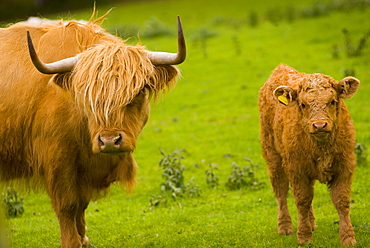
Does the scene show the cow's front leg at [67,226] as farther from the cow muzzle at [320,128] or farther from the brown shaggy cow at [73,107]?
the cow muzzle at [320,128]

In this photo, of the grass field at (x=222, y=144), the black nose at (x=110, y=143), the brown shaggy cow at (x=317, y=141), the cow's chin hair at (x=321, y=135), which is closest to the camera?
the black nose at (x=110, y=143)

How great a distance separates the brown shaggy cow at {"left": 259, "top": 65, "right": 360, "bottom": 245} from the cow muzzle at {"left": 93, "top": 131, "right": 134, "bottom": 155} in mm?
1792

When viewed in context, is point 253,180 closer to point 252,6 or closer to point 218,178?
point 218,178

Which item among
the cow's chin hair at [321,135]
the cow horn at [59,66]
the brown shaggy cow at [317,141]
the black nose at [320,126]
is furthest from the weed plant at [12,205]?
the black nose at [320,126]

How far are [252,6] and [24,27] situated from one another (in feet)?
103

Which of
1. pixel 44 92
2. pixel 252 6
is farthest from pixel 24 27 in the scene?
pixel 252 6

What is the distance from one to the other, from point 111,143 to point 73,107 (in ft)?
2.91

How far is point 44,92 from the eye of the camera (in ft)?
18.0

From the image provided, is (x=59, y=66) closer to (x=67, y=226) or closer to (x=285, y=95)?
(x=67, y=226)

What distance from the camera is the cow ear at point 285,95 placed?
5500 millimetres

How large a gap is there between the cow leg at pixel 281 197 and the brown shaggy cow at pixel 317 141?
47 centimetres

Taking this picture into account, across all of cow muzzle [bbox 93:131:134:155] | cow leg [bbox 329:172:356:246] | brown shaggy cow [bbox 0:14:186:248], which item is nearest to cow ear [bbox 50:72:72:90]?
brown shaggy cow [bbox 0:14:186:248]

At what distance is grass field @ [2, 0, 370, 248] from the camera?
22.6ft

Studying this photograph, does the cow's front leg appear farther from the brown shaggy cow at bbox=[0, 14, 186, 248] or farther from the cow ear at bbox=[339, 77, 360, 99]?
the cow ear at bbox=[339, 77, 360, 99]
